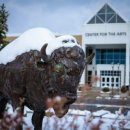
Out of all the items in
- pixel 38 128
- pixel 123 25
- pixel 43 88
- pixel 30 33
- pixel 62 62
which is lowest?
pixel 38 128

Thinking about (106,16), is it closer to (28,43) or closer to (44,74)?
(28,43)

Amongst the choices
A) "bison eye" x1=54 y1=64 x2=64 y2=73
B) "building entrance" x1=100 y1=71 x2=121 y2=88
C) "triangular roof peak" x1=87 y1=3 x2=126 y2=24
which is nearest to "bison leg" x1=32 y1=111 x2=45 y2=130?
"bison eye" x1=54 y1=64 x2=64 y2=73

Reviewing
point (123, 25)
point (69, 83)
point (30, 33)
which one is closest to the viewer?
point (69, 83)

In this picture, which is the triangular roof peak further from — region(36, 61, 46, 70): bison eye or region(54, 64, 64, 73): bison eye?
region(54, 64, 64, 73): bison eye

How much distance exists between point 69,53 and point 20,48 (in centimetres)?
157

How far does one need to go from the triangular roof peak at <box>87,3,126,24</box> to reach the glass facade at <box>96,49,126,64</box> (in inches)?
210

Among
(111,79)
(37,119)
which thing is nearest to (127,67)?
(111,79)

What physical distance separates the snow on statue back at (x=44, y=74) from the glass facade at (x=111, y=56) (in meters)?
44.2

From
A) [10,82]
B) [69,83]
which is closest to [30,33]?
[10,82]

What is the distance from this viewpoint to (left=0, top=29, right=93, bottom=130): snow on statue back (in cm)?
541

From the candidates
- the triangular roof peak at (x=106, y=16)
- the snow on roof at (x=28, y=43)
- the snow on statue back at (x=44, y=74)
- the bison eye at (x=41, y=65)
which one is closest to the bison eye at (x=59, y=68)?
the snow on statue back at (x=44, y=74)

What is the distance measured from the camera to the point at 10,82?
6.69 metres

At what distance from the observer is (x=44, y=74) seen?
234 inches

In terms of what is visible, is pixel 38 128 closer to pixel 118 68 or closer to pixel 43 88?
pixel 43 88
